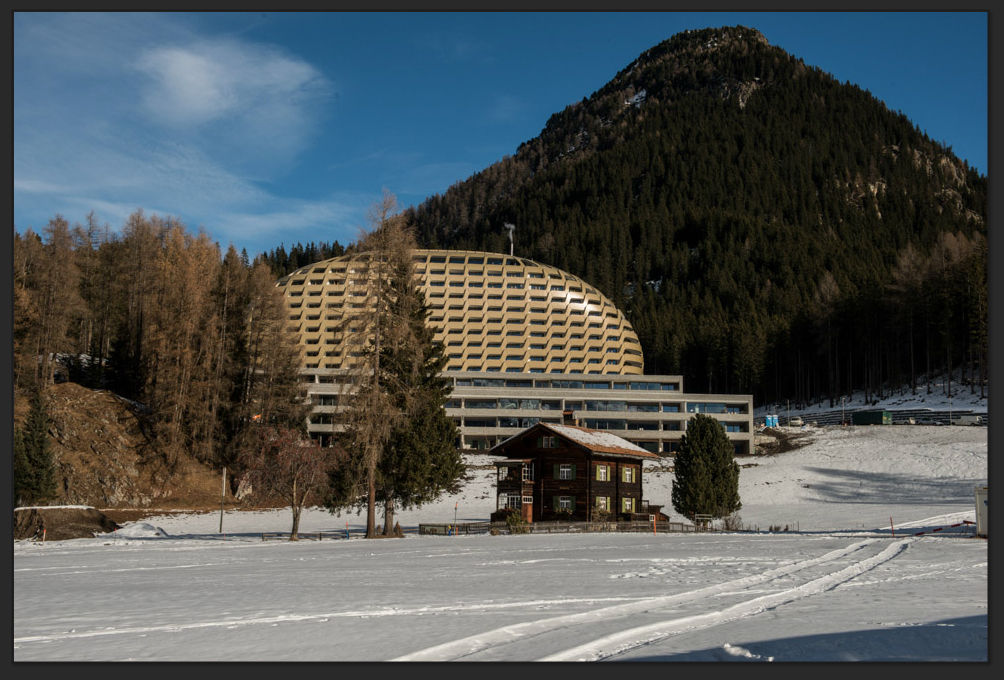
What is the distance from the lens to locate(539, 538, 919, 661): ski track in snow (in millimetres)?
9038

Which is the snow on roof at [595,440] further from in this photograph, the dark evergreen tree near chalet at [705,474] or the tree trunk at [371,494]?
the tree trunk at [371,494]

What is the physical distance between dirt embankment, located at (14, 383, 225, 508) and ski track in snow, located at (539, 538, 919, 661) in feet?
176

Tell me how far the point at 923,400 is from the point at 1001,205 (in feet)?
333

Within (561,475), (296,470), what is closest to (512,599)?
(296,470)

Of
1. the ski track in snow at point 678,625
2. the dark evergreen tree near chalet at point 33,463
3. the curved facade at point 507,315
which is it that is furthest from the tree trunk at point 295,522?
the curved facade at point 507,315

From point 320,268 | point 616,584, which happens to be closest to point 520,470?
point 616,584

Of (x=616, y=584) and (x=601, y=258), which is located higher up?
(x=601, y=258)

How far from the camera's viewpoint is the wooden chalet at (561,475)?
49250 millimetres

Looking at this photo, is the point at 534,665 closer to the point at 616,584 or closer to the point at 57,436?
the point at 616,584

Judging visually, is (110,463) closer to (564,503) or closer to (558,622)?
(564,503)

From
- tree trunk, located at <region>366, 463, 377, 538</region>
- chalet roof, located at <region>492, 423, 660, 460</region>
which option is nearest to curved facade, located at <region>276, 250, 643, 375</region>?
chalet roof, located at <region>492, 423, 660, 460</region>

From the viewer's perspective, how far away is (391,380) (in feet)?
122

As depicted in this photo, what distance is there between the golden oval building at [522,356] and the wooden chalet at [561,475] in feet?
156

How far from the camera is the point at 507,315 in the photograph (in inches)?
5295
